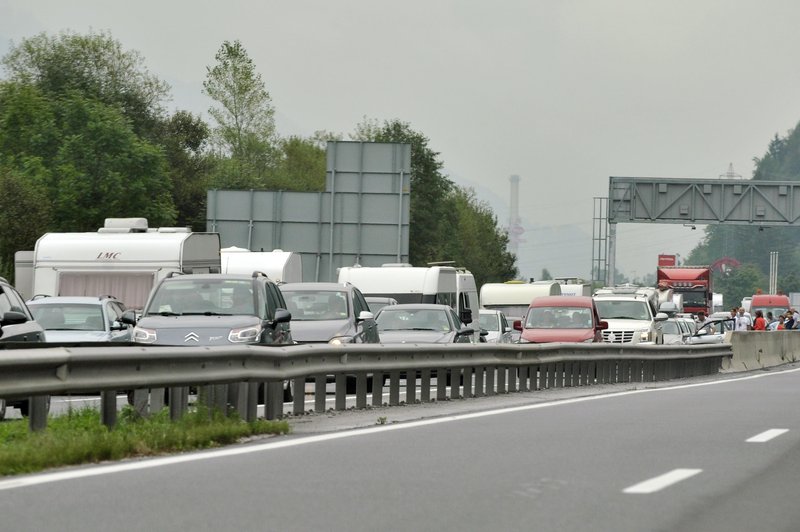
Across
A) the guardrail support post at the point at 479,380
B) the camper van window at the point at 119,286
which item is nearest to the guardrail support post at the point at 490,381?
the guardrail support post at the point at 479,380

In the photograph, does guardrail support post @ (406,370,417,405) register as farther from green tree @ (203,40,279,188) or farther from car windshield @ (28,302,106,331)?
green tree @ (203,40,279,188)

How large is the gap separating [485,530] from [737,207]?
250ft

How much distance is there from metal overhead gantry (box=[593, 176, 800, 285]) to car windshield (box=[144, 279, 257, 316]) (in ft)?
199

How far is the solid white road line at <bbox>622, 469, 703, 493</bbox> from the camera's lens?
358 inches

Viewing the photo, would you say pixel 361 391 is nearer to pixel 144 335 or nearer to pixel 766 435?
pixel 144 335

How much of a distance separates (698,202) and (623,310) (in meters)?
42.8

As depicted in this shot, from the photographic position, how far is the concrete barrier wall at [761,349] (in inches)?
1658

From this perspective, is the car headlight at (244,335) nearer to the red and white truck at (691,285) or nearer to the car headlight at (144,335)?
the car headlight at (144,335)

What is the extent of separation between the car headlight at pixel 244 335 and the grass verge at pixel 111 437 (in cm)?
542

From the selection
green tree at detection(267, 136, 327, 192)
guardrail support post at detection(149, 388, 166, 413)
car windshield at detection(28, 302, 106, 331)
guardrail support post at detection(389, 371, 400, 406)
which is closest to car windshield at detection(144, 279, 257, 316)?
guardrail support post at detection(389, 371, 400, 406)

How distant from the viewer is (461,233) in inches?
5768

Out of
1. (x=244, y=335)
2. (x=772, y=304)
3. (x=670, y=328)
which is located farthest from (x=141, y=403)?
(x=772, y=304)

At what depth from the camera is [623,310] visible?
40.1 meters

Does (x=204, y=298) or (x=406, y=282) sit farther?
(x=406, y=282)
